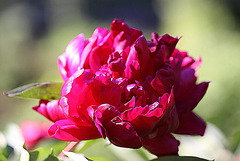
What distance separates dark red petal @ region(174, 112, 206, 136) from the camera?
1.73ft

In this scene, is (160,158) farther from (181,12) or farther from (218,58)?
(181,12)

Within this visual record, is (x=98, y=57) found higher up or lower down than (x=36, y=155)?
higher up

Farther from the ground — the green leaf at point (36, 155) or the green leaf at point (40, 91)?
the green leaf at point (40, 91)

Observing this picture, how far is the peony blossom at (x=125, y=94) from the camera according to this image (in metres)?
0.45

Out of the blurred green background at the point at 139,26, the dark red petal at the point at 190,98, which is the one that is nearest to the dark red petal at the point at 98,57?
the dark red petal at the point at 190,98

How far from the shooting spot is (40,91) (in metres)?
0.51

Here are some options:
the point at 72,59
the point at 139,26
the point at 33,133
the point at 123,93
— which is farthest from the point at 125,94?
the point at 139,26

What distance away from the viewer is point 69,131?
455 mm

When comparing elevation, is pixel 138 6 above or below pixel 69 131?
below

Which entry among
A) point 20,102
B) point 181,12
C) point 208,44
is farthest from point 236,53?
point 20,102

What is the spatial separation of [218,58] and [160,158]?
231 centimetres

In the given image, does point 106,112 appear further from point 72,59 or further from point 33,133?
point 33,133

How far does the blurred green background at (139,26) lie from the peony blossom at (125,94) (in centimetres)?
39

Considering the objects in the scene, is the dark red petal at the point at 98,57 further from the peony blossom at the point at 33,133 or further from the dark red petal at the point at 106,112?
the peony blossom at the point at 33,133
